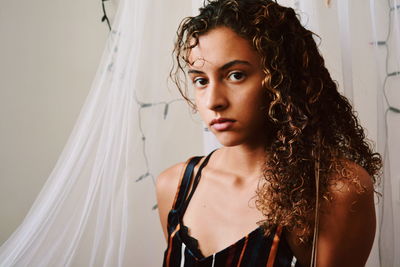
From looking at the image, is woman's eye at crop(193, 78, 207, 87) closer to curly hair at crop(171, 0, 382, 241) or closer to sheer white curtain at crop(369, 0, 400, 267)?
curly hair at crop(171, 0, 382, 241)

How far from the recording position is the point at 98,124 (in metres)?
0.98

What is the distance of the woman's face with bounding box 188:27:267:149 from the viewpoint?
85cm

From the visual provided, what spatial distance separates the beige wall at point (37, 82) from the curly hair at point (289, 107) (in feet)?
2.47

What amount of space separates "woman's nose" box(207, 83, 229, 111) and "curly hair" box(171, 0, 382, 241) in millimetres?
91

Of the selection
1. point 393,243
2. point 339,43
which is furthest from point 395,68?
point 393,243

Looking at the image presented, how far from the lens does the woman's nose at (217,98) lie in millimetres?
852

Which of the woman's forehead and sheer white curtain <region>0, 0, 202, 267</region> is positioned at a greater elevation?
the woman's forehead

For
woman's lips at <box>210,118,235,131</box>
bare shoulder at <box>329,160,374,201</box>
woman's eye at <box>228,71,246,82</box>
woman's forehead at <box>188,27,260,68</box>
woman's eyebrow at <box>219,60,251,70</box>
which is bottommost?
bare shoulder at <box>329,160,374,201</box>

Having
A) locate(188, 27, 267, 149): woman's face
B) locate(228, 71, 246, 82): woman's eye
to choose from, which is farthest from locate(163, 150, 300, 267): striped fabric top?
locate(228, 71, 246, 82): woman's eye

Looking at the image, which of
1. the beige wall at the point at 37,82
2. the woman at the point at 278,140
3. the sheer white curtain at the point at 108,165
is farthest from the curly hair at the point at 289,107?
the beige wall at the point at 37,82

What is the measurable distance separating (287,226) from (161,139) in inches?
16.2

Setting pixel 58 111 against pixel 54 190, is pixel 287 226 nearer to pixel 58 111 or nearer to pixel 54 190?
pixel 54 190

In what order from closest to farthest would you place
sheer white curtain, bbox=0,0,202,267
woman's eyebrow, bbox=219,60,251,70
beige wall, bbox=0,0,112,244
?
1. woman's eyebrow, bbox=219,60,251,70
2. sheer white curtain, bbox=0,0,202,267
3. beige wall, bbox=0,0,112,244

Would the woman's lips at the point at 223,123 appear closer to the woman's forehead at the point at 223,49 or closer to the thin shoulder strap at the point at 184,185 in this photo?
the woman's forehead at the point at 223,49
